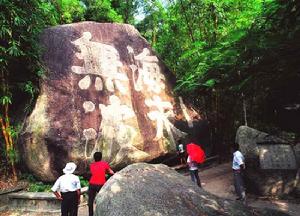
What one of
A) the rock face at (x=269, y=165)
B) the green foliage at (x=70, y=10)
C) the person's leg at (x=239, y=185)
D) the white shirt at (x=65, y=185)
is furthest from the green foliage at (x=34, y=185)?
the green foliage at (x=70, y=10)

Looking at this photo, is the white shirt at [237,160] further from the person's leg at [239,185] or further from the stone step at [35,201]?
the stone step at [35,201]

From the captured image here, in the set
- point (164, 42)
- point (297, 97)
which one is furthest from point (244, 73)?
point (164, 42)

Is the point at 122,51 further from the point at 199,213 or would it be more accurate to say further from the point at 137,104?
the point at 199,213

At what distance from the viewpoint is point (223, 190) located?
8906mm

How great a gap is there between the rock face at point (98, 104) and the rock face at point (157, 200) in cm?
537

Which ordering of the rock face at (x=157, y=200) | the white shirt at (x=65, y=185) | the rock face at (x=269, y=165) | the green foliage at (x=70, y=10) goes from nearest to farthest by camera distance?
the rock face at (x=157, y=200) < the white shirt at (x=65, y=185) < the rock face at (x=269, y=165) < the green foliage at (x=70, y=10)

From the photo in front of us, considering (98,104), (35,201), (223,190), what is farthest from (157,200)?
(98,104)

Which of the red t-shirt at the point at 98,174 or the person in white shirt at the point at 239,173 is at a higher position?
the red t-shirt at the point at 98,174

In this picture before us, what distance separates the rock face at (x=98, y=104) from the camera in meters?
9.01

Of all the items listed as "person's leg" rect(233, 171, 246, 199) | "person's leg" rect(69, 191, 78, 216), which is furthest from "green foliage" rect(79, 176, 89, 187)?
"person's leg" rect(233, 171, 246, 199)

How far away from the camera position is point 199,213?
3322 millimetres

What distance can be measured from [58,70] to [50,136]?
7.01 ft

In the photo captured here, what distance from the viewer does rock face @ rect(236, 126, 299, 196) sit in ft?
25.6

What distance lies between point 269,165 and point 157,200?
5.30 meters
